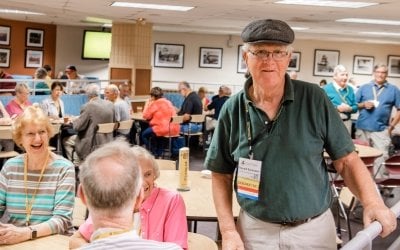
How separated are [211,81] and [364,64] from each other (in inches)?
201

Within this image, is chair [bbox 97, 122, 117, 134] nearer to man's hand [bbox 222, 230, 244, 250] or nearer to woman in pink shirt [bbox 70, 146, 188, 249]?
woman in pink shirt [bbox 70, 146, 188, 249]

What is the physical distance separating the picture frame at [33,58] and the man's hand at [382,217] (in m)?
15.4

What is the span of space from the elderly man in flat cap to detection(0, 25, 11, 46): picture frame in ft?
48.3

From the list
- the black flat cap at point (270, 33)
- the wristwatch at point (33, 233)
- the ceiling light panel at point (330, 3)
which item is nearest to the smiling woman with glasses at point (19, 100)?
the ceiling light panel at point (330, 3)

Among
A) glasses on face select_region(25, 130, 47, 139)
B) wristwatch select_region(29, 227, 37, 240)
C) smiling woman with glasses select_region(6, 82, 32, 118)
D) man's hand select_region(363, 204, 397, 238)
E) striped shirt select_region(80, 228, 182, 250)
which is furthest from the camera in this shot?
smiling woman with glasses select_region(6, 82, 32, 118)


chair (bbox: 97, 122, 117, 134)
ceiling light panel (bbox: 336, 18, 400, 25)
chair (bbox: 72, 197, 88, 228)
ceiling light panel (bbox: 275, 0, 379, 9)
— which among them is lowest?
chair (bbox: 72, 197, 88, 228)

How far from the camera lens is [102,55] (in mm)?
17422

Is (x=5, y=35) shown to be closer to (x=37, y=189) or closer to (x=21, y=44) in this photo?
(x=21, y=44)

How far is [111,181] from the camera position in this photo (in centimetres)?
137

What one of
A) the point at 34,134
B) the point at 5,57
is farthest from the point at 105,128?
the point at 5,57

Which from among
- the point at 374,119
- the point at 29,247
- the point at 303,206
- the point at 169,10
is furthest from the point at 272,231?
the point at 169,10

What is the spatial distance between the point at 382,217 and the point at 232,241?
1.77ft

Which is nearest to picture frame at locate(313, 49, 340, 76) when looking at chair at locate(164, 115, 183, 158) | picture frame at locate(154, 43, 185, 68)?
picture frame at locate(154, 43, 185, 68)

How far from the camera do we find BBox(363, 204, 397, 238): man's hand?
5.56 ft
